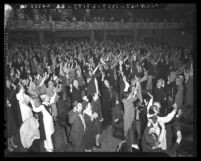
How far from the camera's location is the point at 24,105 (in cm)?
1259

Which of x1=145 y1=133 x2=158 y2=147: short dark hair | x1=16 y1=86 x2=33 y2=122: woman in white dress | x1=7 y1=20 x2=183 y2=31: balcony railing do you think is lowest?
x1=145 y1=133 x2=158 y2=147: short dark hair

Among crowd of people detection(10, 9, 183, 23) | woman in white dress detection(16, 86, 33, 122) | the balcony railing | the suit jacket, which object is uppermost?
crowd of people detection(10, 9, 183, 23)

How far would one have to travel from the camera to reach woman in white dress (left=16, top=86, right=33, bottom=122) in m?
12.6

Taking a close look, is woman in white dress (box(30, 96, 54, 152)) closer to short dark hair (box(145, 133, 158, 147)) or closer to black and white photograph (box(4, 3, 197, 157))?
black and white photograph (box(4, 3, 197, 157))

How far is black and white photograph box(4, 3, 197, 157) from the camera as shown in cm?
1255

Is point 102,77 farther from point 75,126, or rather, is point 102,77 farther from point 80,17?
point 80,17

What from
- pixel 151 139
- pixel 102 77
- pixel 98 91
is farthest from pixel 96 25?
pixel 151 139

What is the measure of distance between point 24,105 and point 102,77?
1.71m

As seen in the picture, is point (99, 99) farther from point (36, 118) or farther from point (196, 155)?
point (196, 155)

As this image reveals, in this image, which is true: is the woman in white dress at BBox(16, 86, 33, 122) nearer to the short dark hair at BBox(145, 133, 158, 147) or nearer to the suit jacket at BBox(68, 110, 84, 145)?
the suit jacket at BBox(68, 110, 84, 145)

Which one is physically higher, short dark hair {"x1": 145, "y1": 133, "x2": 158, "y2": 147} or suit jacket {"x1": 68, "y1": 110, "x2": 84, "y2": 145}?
suit jacket {"x1": 68, "y1": 110, "x2": 84, "y2": 145}

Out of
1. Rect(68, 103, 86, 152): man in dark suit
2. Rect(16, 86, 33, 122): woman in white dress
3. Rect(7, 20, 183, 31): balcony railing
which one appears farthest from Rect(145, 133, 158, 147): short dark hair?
Rect(16, 86, 33, 122): woman in white dress

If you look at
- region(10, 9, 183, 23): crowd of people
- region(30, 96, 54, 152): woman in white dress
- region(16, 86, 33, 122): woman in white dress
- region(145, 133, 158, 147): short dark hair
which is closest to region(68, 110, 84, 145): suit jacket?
region(30, 96, 54, 152): woman in white dress

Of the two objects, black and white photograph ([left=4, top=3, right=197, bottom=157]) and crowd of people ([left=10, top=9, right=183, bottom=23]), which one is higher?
crowd of people ([left=10, top=9, right=183, bottom=23])
